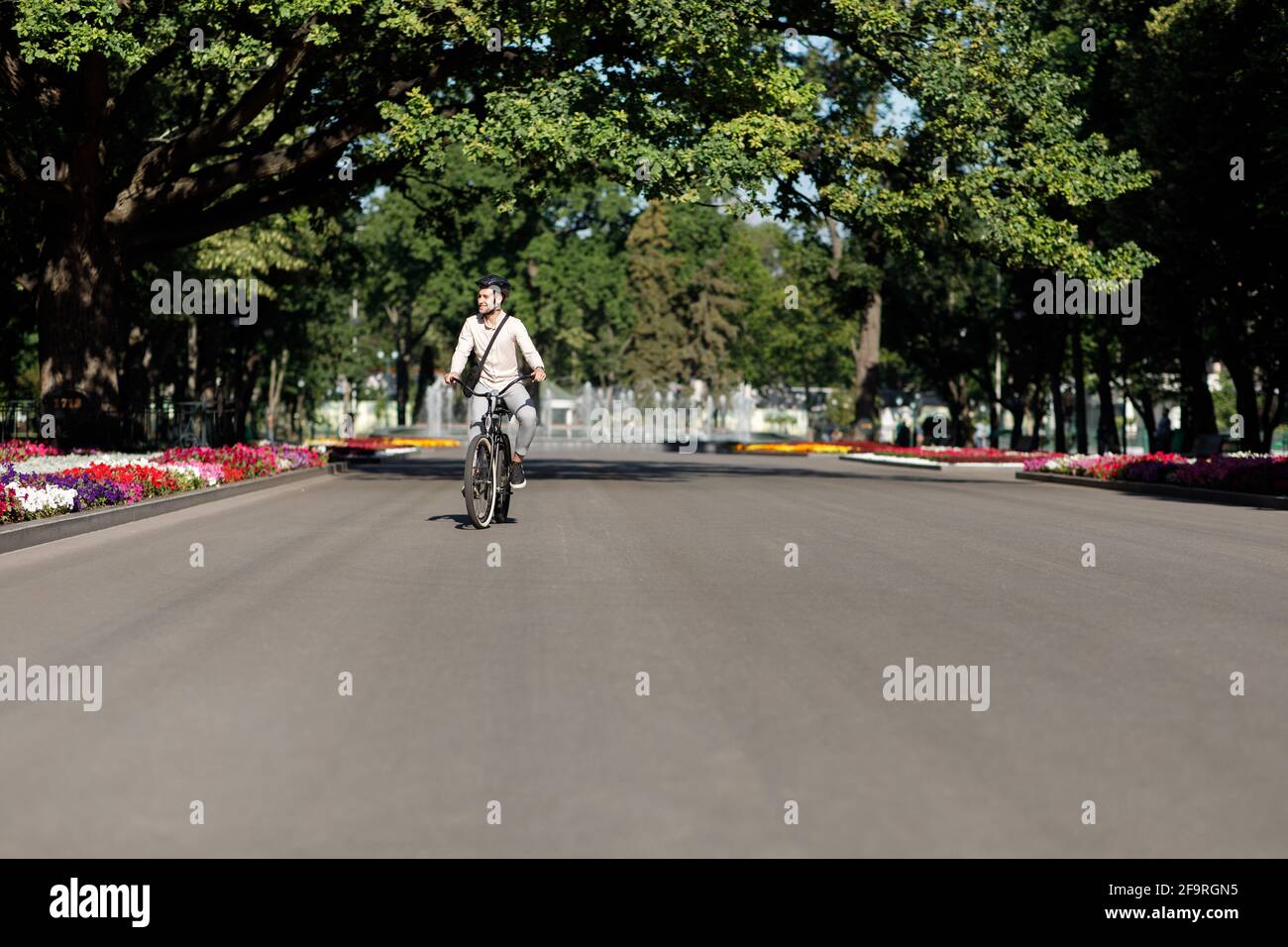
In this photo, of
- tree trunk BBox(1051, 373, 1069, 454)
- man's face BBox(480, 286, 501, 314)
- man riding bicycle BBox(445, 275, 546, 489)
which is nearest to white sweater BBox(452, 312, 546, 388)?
man riding bicycle BBox(445, 275, 546, 489)

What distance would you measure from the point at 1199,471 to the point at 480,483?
14644 millimetres

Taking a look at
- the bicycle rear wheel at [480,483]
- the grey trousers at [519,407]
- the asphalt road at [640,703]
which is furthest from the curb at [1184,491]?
the bicycle rear wheel at [480,483]

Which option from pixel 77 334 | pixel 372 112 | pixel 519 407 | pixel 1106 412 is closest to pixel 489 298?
pixel 519 407

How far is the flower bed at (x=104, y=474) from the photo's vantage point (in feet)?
49.7

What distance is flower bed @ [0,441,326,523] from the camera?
15.1m

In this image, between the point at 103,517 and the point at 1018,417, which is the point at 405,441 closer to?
the point at 1018,417

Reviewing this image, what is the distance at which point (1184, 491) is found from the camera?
2456cm

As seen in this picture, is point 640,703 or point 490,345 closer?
point 640,703

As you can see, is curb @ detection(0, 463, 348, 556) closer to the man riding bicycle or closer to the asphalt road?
the asphalt road

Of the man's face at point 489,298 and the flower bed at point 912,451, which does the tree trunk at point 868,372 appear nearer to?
the flower bed at point 912,451

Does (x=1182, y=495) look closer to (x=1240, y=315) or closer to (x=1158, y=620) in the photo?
(x=1240, y=315)

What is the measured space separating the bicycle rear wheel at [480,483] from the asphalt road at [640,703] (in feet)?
2.84
